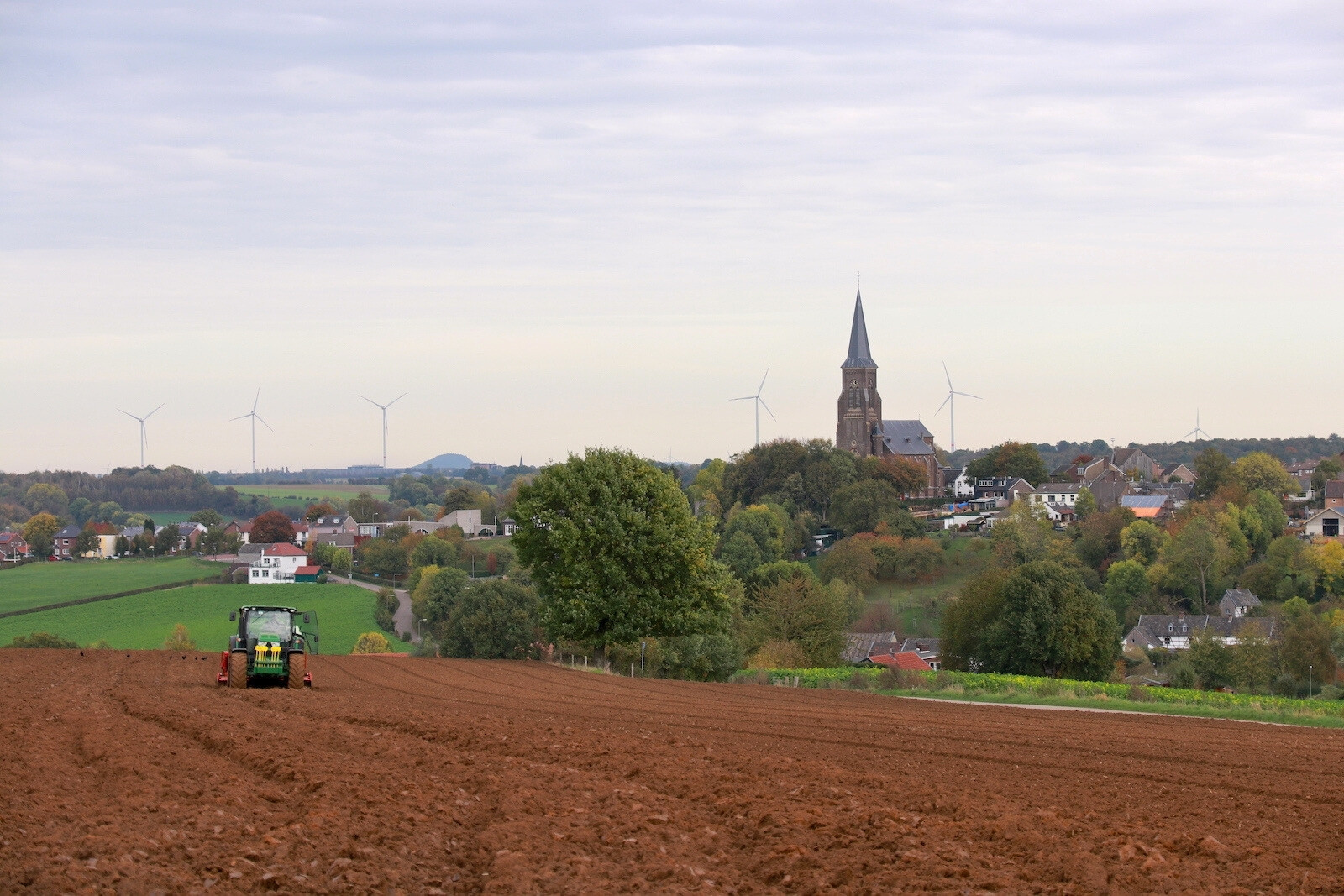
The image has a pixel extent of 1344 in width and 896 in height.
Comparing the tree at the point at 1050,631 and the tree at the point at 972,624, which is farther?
the tree at the point at 972,624

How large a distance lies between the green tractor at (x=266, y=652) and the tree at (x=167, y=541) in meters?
122

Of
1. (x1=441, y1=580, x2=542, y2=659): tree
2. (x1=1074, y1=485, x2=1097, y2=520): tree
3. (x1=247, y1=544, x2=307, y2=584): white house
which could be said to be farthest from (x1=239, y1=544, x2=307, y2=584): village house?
(x1=1074, y1=485, x2=1097, y2=520): tree

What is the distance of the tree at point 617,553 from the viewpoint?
139 feet

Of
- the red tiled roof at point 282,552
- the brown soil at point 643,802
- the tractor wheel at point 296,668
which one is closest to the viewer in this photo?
the brown soil at point 643,802

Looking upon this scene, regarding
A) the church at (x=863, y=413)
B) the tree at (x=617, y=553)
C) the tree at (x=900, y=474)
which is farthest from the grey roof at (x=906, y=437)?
the tree at (x=617, y=553)

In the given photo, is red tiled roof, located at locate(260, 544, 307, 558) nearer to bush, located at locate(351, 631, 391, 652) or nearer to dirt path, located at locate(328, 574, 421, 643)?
dirt path, located at locate(328, 574, 421, 643)

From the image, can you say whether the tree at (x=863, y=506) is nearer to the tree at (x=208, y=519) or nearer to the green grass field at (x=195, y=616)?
the green grass field at (x=195, y=616)

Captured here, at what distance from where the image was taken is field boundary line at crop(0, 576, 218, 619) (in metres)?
82.1

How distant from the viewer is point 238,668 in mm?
28828

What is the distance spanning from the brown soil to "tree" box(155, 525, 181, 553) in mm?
126825

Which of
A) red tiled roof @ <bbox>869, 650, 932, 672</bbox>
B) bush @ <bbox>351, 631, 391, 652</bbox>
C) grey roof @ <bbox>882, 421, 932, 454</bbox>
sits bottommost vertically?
red tiled roof @ <bbox>869, 650, 932, 672</bbox>

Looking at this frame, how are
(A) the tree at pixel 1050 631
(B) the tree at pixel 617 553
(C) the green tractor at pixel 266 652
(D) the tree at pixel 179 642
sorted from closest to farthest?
(C) the green tractor at pixel 266 652, (B) the tree at pixel 617 553, (A) the tree at pixel 1050 631, (D) the tree at pixel 179 642

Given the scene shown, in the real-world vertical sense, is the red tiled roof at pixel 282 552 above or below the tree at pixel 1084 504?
below

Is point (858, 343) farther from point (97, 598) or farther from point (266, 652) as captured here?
point (266, 652)
